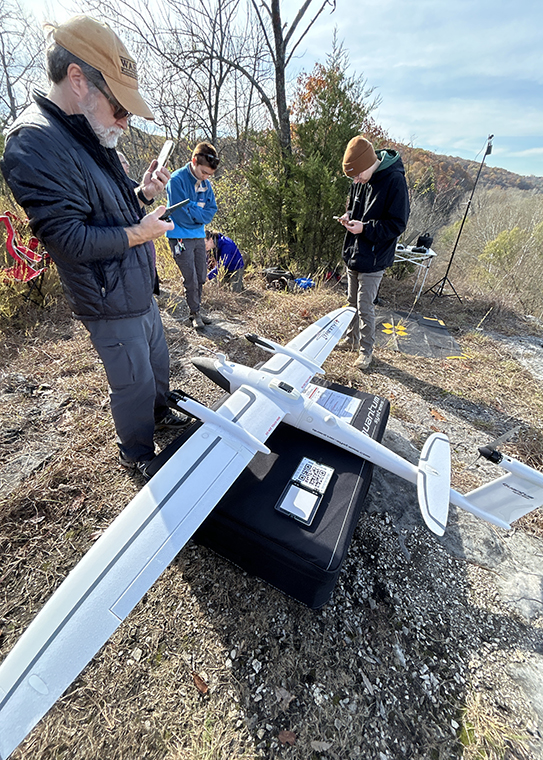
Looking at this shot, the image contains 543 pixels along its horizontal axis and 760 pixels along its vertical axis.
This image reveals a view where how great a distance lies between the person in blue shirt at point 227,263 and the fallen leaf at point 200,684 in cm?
589

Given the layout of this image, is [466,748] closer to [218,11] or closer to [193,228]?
[193,228]

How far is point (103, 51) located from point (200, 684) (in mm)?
3358

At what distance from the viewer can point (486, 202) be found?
2925cm

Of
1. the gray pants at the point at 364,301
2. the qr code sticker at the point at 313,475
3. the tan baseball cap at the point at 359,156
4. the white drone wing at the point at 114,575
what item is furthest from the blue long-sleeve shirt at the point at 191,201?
the qr code sticker at the point at 313,475

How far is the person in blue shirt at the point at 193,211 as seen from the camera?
407 cm

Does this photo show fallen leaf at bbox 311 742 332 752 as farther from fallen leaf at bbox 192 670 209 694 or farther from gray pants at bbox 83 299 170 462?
gray pants at bbox 83 299 170 462

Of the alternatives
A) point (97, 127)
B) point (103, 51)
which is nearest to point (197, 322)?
point (97, 127)

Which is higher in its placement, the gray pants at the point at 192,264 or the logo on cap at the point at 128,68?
the logo on cap at the point at 128,68

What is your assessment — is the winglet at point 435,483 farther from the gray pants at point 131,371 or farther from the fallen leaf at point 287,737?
the gray pants at point 131,371

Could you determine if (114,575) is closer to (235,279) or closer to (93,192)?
(93,192)

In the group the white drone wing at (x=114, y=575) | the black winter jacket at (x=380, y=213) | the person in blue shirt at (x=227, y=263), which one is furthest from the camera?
the person in blue shirt at (x=227, y=263)

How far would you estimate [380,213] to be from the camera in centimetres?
365

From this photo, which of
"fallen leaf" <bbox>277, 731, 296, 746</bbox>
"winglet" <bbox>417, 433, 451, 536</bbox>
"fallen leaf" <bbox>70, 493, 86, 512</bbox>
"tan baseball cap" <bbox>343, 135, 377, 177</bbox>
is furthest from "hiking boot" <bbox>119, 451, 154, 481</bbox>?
"tan baseball cap" <bbox>343, 135, 377, 177</bbox>

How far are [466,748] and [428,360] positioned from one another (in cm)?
424
